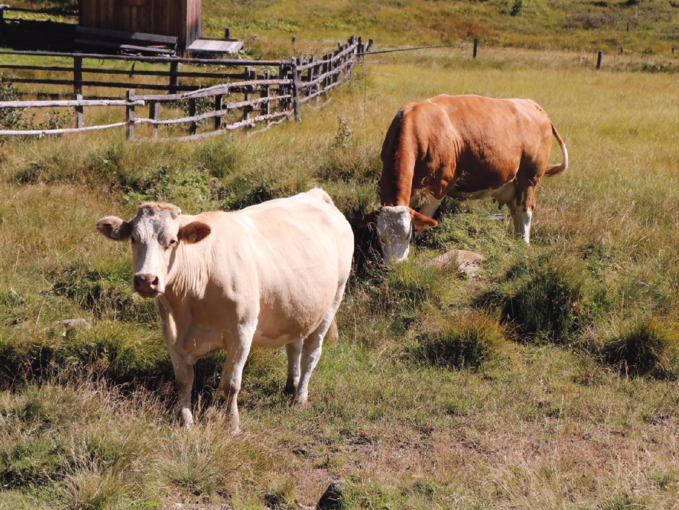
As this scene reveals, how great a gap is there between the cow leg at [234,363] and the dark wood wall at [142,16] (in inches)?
813

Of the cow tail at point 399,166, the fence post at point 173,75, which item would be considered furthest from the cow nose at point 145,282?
the fence post at point 173,75

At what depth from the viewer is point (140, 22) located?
22.0m

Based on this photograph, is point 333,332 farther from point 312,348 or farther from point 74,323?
point 74,323

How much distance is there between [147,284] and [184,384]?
3.63 ft

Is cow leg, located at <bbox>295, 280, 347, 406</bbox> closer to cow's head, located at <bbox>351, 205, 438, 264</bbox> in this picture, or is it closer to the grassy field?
the grassy field

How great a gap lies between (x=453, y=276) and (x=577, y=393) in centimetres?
208

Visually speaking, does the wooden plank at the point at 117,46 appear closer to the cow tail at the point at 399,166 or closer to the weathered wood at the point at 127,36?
the weathered wood at the point at 127,36

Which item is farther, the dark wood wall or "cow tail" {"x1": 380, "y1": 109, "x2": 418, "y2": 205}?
the dark wood wall

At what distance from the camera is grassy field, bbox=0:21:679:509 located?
353 centimetres

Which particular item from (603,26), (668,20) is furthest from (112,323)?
(668,20)

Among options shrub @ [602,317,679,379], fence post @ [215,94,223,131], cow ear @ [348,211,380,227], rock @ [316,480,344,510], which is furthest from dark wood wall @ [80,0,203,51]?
rock @ [316,480,344,510]

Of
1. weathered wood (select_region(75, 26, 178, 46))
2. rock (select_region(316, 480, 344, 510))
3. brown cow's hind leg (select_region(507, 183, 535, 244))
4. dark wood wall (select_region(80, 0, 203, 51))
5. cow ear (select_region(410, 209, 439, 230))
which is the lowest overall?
rock (select_region(316, 480, 344, 510))

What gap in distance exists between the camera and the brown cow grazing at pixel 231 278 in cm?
339

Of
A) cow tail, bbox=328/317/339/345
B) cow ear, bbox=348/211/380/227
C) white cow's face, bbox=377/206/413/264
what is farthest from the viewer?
cow ear, bbox=348/211/380/227
